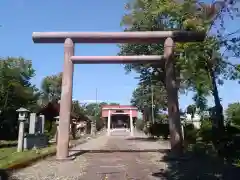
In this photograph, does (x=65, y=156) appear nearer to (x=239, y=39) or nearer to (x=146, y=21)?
(x=239, y=39)

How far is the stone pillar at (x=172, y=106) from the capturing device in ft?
39.0

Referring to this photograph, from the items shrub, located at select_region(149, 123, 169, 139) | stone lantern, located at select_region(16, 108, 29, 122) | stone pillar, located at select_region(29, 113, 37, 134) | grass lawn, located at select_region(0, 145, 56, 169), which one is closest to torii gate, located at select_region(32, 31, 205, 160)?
grass lawn, located at select_region(0, 145, 56, 169)

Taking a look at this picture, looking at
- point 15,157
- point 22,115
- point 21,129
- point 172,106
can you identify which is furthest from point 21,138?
point 172,106

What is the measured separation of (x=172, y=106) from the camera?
39.8 ft

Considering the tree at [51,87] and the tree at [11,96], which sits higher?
the tree at [51,87]

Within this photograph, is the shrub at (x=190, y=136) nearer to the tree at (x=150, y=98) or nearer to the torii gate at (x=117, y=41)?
the torii gate at (x=117, y=41)

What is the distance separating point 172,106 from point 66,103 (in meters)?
4.37

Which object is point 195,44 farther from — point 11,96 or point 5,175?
point 11,96

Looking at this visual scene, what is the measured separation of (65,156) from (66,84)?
2.91 m

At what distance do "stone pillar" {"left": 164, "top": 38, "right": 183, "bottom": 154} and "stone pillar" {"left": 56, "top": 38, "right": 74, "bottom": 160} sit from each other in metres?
4.10

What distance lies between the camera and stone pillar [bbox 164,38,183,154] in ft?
39.0

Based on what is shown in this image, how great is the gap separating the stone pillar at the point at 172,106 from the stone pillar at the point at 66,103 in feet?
13.4

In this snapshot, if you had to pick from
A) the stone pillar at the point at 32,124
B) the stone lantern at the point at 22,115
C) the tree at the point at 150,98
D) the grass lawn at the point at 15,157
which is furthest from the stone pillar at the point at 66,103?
the tree at the point at 150,98

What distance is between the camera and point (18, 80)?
3338 cm
